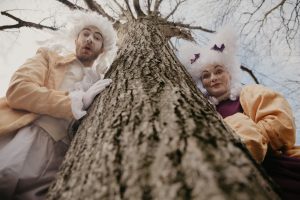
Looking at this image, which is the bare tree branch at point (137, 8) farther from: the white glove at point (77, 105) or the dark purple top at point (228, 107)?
the white glove at point (77, 105)

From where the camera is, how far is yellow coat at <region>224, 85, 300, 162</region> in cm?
174

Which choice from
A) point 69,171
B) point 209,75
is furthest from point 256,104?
point 69,171

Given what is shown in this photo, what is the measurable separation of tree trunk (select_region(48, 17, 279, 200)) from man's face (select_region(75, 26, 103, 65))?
1.61 metres

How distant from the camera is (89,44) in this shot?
116 inches

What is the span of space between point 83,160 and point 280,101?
169cm

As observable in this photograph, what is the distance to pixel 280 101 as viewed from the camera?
2.12 meters

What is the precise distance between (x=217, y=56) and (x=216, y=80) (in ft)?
1.44

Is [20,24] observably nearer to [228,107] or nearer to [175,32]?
[175,32]

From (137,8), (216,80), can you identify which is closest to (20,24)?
(137,8)

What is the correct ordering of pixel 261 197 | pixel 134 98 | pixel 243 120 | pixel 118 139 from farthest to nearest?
pixel 243 120 < pixel 134 98 < pixel 118 139 < pixel 261 197

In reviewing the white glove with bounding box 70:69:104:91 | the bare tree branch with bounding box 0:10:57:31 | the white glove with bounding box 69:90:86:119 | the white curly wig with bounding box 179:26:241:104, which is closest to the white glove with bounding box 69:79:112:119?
the white glove with bounding box 69:90:86:119

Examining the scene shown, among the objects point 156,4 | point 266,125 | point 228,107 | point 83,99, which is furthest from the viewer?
point 156,4

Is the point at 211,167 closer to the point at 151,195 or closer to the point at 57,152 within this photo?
the point at 151,195

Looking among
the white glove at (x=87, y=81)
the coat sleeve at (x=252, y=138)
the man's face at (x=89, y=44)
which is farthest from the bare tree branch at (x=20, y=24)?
the coat sleeve at (x=252, y=138)
